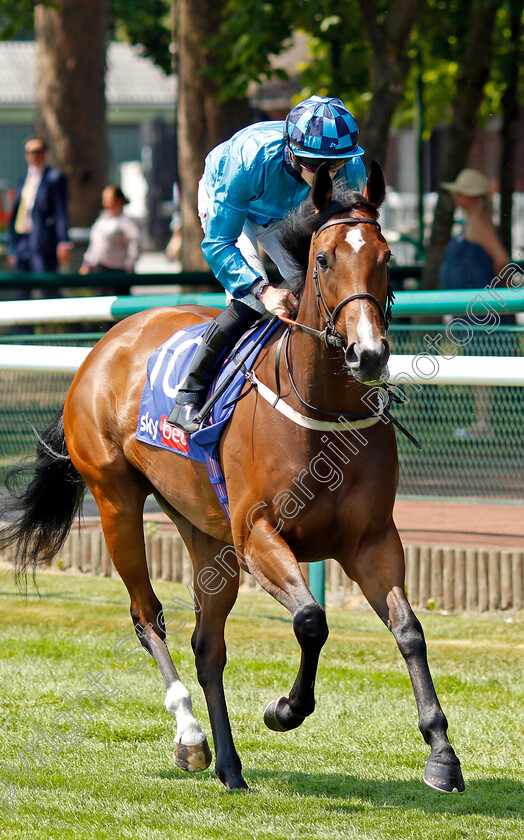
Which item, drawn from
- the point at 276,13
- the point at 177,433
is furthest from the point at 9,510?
the point at 276,13

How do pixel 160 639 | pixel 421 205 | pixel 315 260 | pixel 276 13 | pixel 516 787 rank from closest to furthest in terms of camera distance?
1. pixel 315 260
2. pixel 516 787
3. pixel 160 639
4. pixel 276 13
5. pixel 421 205

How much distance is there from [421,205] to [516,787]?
43.1ft

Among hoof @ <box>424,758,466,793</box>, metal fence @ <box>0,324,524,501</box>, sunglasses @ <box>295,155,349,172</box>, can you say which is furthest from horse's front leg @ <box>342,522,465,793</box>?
metal fence @ <box>0,324,524,501</box>

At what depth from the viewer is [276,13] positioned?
38.0 ft

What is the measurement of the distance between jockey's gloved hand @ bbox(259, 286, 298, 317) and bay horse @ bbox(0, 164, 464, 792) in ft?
0.19

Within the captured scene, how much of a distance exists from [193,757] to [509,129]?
1056 centimetres

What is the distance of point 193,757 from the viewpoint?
4.06 meters

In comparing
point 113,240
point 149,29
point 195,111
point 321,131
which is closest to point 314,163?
point 321,131

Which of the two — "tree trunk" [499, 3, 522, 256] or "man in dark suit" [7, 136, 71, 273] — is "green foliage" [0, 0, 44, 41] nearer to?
"man in dark suit" [7, 136, 71, 273]

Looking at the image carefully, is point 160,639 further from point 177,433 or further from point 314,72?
point 314,72

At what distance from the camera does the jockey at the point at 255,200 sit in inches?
148

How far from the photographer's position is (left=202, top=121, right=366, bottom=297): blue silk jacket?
3.91 metres

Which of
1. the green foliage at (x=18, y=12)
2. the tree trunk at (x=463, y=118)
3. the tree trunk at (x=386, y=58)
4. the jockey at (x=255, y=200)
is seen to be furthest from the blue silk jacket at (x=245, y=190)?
the green foliage at (x=18, y=12)

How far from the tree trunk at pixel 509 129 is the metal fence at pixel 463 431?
Result: 5.88 m
